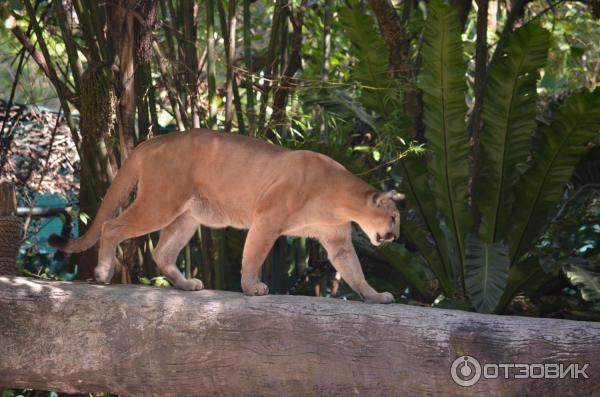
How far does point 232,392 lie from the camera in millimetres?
4938

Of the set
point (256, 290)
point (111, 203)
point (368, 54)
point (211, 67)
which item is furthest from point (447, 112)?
point (111, 203)

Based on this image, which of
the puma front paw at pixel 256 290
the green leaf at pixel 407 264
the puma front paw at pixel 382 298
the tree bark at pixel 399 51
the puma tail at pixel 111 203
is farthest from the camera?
the tree bark at pixel 399 51

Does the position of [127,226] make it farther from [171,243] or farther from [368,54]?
[368,54]

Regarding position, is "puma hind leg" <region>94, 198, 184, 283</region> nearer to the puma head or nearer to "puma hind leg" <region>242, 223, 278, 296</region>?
"puma hind leg" <region>242, 223, 278, 296</region>

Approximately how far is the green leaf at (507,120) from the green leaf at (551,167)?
0.39 feet

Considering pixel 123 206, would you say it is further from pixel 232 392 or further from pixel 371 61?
pixel 371 61

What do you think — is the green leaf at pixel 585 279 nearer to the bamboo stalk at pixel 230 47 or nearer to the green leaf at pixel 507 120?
the green leaf at pixel 507 120

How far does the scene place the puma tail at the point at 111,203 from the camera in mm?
5852

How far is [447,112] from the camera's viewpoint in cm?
697

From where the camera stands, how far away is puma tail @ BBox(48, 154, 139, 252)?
585 cm

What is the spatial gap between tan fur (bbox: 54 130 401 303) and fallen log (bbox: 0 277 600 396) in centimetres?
43

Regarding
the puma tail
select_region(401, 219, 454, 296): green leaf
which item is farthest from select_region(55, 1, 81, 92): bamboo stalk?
select_region(401, 219, 454, 296): green leaf

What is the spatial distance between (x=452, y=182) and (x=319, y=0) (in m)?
3.30

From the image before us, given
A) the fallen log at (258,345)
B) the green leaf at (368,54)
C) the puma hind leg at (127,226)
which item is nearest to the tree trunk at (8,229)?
the fallen log at (258,345)
